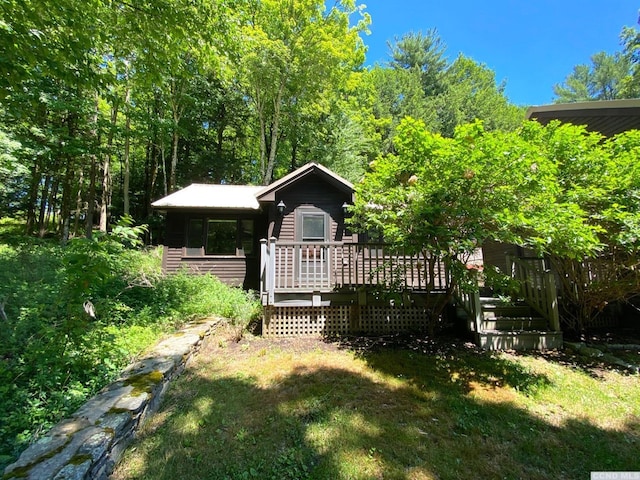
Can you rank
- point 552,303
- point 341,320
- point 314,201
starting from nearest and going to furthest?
point 552,303 < point 341,320 < point 314,201

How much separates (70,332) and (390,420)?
11.4 ft

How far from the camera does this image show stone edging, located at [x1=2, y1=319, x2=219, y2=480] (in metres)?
1.85

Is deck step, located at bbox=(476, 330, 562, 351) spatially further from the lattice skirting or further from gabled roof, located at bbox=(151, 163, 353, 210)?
gabled roof, located at bbox=(151, 163, 353, 210)

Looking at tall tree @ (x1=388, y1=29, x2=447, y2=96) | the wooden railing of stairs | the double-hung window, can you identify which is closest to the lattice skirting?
the wooden railing of stairs

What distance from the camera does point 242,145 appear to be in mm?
20188

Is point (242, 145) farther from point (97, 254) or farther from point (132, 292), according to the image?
point (97, 254)

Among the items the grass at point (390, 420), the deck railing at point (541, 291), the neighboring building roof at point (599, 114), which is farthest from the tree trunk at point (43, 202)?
the neighboring building roof at point (599, 114)

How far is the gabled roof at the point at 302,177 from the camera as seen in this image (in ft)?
27.3

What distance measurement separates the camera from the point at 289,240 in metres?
8.70

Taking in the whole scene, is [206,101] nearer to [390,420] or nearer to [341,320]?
[341,320]

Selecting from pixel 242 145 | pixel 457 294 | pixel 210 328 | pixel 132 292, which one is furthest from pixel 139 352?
pixel 242 145

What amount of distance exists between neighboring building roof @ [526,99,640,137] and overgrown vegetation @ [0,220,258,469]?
890 centimetres

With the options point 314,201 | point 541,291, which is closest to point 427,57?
point 314,201

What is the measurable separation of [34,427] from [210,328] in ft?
9.59
